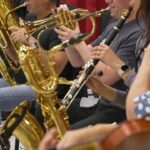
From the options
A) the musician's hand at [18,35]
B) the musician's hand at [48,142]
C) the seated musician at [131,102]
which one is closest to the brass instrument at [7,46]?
the musician's hand at [18,35]

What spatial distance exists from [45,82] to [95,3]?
214 cm

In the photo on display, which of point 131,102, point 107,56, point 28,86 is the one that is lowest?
point 28,86

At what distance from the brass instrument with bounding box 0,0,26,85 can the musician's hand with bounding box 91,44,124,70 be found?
0.60m

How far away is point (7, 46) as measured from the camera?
6.50 ft

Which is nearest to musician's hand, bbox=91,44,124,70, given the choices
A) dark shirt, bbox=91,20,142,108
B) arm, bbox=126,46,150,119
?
dark shirt, bbox=91,20,142,108

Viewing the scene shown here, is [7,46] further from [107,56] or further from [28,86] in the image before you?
[107,56]

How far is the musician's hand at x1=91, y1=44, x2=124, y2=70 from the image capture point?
4.73ft

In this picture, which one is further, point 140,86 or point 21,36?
point 21,36

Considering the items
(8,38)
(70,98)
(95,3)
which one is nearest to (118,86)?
(70,98)

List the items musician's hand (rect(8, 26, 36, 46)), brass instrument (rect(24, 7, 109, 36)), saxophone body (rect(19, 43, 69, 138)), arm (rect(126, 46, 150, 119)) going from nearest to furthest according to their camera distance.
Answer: arm (rect(126, 46, 150, 119)), saxophone body (rect(19, 43, 69, 138)), brass instrument (rect(24, 7, 109, 36)), musician's hand (rect(8, 26, 36, 46))

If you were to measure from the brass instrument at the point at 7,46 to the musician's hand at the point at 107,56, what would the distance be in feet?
1.98

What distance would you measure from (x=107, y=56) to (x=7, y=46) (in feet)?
2.31

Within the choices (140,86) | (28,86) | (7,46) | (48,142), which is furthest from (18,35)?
(48,142)

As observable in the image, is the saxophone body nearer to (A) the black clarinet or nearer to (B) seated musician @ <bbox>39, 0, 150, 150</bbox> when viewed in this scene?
(A) the black clarinet
